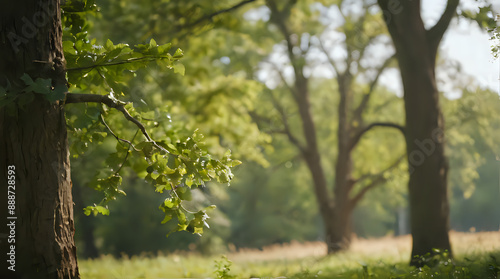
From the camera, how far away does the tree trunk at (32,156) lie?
3791 millimetres

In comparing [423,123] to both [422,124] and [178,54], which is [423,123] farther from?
[178,54]

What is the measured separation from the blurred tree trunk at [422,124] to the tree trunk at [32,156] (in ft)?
18.4

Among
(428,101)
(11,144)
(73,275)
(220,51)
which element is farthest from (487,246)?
(220,51)

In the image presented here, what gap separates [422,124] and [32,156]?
6.03 m

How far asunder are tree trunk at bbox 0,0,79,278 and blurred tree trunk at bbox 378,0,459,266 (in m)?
5.61

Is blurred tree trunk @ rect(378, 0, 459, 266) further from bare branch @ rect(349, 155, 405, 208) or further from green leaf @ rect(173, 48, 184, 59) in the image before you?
bare branch @ rect(349, 155, 405, 208)

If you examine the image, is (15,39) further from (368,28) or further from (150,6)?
(368,28)

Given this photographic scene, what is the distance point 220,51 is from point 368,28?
17.5 ft

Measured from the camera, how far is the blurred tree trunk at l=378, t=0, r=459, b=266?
7387 mm

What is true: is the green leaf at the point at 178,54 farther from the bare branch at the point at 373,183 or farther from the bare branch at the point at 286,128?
the bare branch at the point at 373,183

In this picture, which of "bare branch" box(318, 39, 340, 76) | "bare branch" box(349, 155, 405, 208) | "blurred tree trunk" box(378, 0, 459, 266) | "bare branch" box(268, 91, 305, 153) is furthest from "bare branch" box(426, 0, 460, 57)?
"bare branch" box(349, 155, 405, 208)

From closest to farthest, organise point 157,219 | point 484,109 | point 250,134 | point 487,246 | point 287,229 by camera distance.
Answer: point 487,246, point 250,134, point 484,109, point 157,219, point 287,229

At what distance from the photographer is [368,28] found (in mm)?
16094

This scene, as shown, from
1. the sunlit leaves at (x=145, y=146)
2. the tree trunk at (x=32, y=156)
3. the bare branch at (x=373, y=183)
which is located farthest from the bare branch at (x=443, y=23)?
the bare branch at (x=373, y=183)
